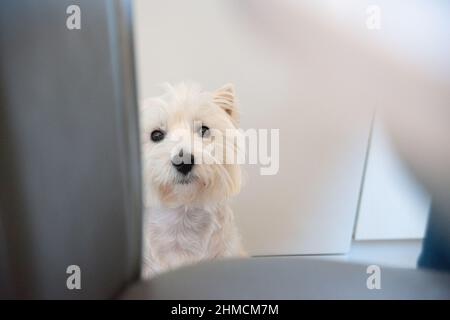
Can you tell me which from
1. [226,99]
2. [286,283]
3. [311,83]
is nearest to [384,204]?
[311,83]

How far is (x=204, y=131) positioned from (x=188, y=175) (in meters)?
0.09

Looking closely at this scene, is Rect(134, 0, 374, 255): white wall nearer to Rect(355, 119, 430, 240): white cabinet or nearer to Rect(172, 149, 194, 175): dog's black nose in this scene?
Rect(355, 119, 430, 240): white cabinet

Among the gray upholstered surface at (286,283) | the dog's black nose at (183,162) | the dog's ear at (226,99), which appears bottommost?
the dog's black nose at (183,162)

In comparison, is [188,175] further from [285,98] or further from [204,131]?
[285,98]

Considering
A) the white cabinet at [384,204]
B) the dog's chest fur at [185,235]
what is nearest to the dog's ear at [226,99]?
the dog's chest fur at [185,235]

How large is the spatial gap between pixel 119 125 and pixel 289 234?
0.82 meters

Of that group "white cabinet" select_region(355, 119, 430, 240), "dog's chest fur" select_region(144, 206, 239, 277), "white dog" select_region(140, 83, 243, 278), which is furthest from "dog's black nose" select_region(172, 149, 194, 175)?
"white cabinet" select_region(355, 119, 430, 240)

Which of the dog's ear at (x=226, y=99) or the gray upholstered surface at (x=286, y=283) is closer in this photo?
the gray upholstered surface at (x=286, y=283)

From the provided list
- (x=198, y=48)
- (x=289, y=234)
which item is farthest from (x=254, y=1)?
(x=289, y=234)

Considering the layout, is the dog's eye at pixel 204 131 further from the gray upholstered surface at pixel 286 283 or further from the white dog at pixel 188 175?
the gray upholstered surface at pixel 286 283

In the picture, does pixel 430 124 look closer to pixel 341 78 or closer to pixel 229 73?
pixel 341 78

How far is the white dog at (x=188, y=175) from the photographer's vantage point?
80 cm

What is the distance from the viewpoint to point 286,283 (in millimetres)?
312

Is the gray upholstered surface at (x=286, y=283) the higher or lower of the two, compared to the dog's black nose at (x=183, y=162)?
higher
